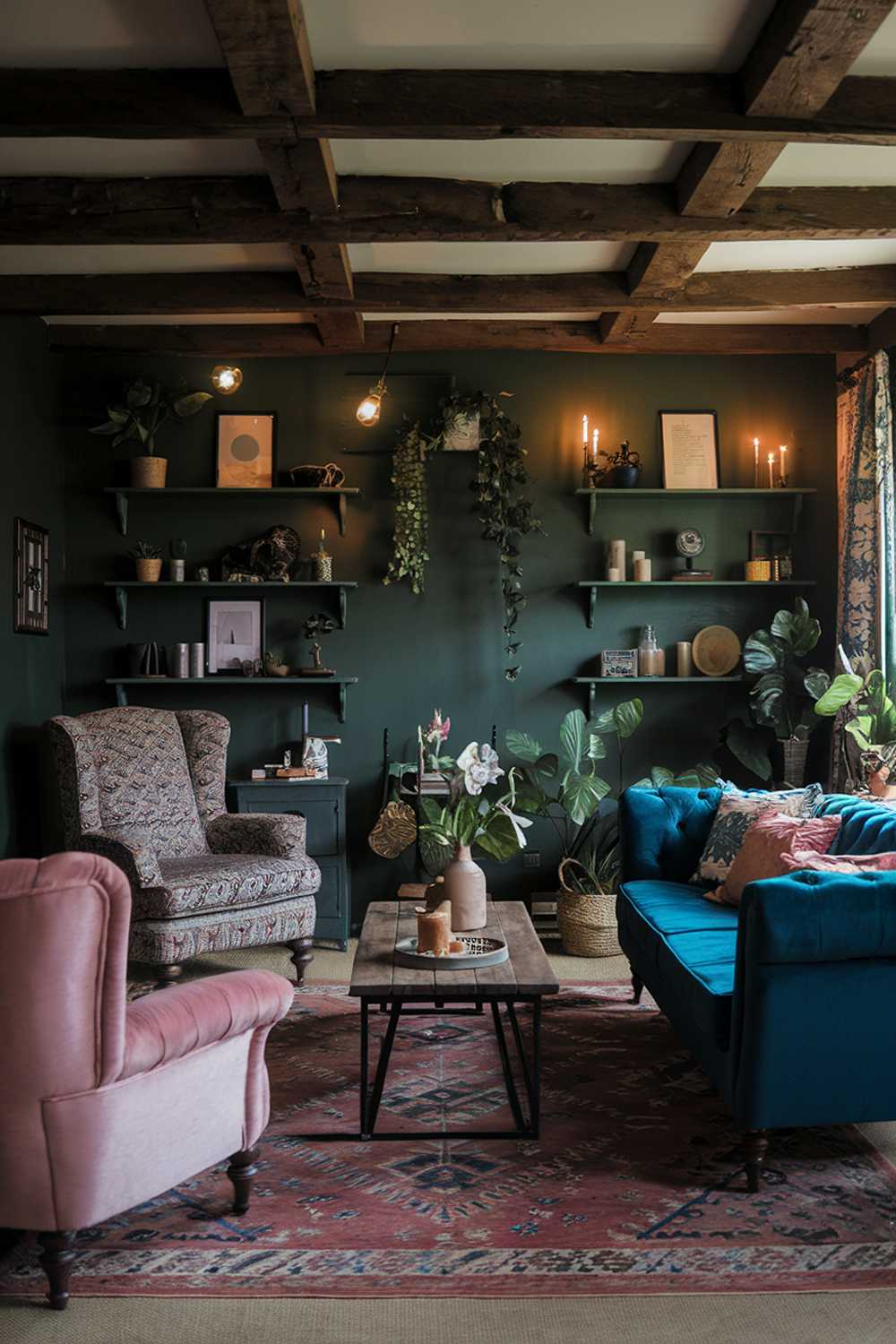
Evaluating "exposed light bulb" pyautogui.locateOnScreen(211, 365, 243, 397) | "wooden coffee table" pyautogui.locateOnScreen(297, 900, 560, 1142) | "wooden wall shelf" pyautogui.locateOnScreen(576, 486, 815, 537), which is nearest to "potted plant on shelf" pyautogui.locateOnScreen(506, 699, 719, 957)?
"wooden wall shelf" pyautogui.locateOnScreen(576, 486, 815, 537)

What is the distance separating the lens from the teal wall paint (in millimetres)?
5164

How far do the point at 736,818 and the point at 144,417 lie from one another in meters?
3.53

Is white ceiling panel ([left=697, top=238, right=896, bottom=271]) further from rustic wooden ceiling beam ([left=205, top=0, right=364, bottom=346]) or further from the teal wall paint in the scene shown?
the teal wall paint

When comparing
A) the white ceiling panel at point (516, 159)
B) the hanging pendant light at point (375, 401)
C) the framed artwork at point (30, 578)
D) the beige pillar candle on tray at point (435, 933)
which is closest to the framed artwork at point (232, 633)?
the framed artwork at point (30, 578)

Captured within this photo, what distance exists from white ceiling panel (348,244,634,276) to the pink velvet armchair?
338cm

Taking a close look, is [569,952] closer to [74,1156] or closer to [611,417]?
[611,417]

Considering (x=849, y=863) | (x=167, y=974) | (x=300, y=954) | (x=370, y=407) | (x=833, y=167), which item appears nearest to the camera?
(x=849, y=863)

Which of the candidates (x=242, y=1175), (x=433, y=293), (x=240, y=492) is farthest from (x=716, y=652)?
(x=242, y=1175)

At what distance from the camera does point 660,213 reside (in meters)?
4.21

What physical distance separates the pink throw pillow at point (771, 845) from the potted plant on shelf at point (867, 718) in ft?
3.32

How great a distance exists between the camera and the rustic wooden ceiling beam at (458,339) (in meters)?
5.81

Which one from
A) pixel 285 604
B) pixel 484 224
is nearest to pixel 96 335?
pixel 285 604

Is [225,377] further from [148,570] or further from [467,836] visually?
[467,836]

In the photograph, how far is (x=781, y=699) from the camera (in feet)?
18.8
